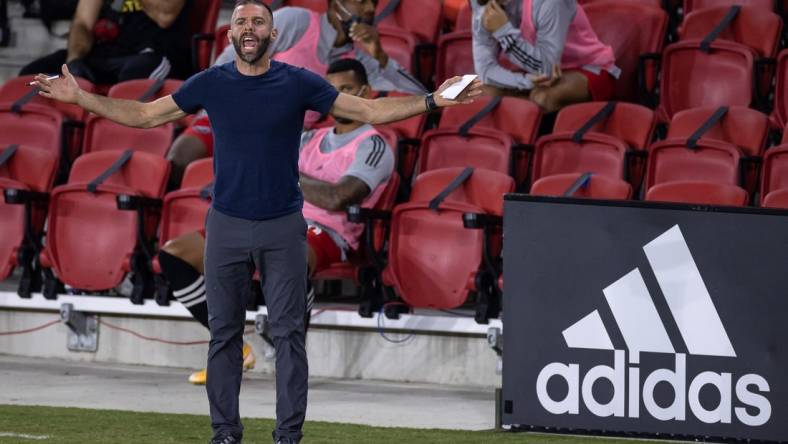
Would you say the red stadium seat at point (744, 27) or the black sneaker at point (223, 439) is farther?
the red stadium seat at point (744, 27)

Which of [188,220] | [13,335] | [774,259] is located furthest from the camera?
[13,335]

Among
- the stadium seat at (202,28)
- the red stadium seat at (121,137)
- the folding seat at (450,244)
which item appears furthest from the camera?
the stadium seat at (202,28)

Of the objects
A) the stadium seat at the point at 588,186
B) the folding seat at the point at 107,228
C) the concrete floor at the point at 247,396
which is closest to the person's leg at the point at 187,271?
the concrete floor at the point at 247,396

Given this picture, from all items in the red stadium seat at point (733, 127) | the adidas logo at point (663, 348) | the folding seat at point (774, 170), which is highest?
the red stadium seat at point (733, 127)

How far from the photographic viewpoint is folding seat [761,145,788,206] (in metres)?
7.25

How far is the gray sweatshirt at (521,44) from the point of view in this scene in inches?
329

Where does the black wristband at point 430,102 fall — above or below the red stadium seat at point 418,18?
below

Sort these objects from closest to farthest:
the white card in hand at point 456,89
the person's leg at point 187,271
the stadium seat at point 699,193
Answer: the white card in hand at point 456,89
the person's leg at point 187,271
the stadium seat at point 699,193

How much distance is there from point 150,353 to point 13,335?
828mm

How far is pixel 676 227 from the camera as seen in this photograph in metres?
5.52

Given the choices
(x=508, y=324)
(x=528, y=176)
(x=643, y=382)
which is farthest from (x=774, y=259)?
(x=528, y=176)

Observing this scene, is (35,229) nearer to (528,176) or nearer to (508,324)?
(528,176)

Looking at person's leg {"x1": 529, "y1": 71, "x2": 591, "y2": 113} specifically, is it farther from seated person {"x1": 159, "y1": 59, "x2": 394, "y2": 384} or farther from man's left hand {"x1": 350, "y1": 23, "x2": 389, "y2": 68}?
seated person {"x1": 159, "y1": 59, "x2": 394, "y2": 384}

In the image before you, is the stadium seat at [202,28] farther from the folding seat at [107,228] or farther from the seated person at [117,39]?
the folding seat at [107,228]
